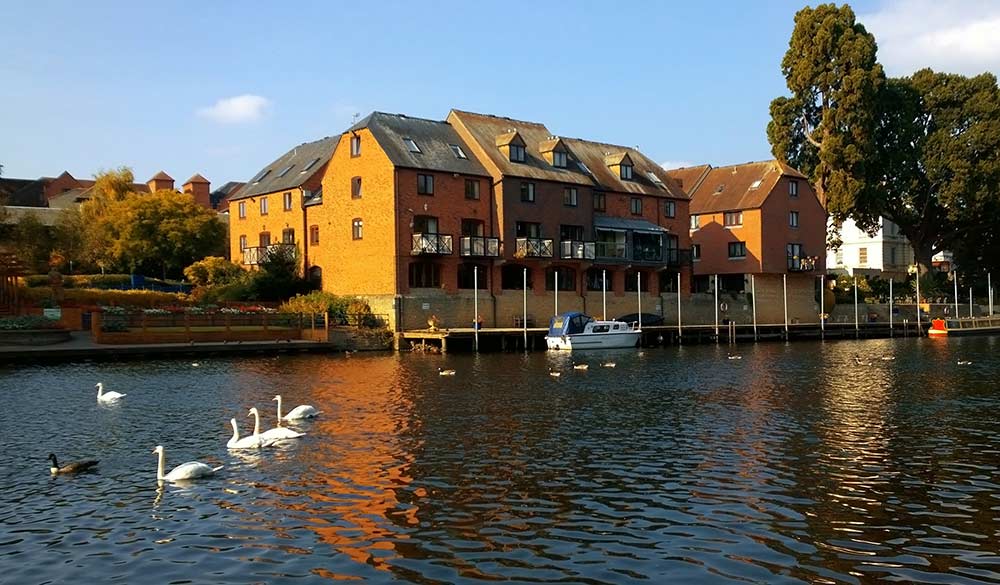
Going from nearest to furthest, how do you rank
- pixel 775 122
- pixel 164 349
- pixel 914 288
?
pixel 164 349, pixel 775 122, pixel 914 288

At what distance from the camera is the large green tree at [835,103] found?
76.8 metres

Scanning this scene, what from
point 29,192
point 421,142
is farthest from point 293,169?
point 29,192

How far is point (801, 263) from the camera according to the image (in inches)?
3145

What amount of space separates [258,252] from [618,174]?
29279 millimetres

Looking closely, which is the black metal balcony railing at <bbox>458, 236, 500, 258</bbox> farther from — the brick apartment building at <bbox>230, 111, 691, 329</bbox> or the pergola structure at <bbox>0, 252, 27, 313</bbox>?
the pergola structure at <bbox>0, 252, 27, 313</bbox>

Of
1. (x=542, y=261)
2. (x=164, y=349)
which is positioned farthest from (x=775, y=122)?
(x=164, y=349)

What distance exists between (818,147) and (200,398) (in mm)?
64938

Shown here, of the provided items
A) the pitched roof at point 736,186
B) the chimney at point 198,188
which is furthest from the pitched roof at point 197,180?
the pitched roof at point 736,186

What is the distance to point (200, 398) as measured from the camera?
31.7 metres

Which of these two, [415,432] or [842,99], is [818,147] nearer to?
[842,99]

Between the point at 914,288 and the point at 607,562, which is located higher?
the point at 914,288

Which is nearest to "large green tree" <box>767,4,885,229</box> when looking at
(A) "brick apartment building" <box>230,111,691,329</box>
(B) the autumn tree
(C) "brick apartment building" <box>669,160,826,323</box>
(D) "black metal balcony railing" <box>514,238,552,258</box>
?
(C) "brick apartment building" <box>669,160,826,323</box>

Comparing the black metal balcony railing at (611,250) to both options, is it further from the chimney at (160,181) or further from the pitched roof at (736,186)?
the chimney at (160,181)

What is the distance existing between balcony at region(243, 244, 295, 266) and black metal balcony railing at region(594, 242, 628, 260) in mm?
22814
